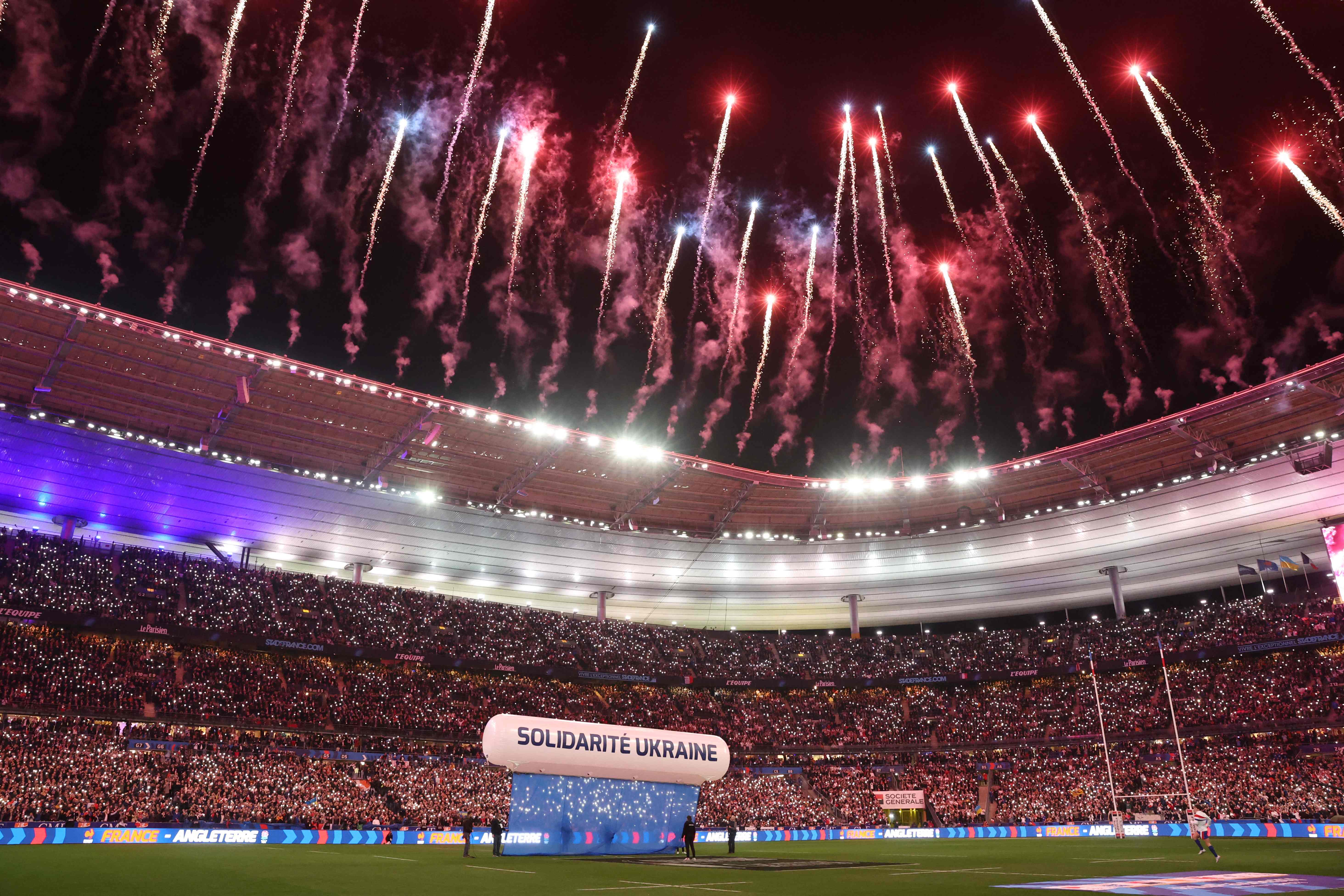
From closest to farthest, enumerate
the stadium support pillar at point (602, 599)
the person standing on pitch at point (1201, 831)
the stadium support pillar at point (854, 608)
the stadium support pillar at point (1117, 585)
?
the person standing on pitch at point (1201, 831)
the stadium support pillar at point (1117, 585)
the stadium support pillar at point (602, 599)
the stadium support pillar at point (854, 608)

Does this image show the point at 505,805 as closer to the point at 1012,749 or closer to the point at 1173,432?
the point at 1012,749

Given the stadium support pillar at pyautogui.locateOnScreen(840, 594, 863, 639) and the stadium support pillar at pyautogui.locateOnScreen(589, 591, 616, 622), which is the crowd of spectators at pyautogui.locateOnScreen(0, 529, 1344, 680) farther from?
the stadium support pillar at pyautogui.locateOnScreen(589, 591, 616, 622)

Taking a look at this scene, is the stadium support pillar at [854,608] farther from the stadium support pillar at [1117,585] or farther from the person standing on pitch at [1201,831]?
the person standing on pitch at [1201,831]

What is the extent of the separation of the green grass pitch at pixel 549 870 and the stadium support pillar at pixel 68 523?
2475 centimetres

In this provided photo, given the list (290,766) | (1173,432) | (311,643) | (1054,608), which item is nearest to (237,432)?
(311,643)

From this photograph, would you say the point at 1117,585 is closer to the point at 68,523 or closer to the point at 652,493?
the point at 652,493

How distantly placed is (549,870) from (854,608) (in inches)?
1931

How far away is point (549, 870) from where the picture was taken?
18344 millimetres

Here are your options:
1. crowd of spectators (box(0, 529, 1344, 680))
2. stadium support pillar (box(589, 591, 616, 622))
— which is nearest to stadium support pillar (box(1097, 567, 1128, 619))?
crowd of spectators (box(0, 529, 1344, 680))

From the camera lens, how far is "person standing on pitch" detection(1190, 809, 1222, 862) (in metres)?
22.5

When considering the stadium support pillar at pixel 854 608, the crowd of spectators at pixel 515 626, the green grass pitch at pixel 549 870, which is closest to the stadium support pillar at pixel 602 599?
the crowd of spectators at pixel 515 626

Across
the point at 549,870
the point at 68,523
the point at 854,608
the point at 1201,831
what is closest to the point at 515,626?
the point at 854,608

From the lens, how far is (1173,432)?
43.5 m

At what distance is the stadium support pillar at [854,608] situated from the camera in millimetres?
63938
